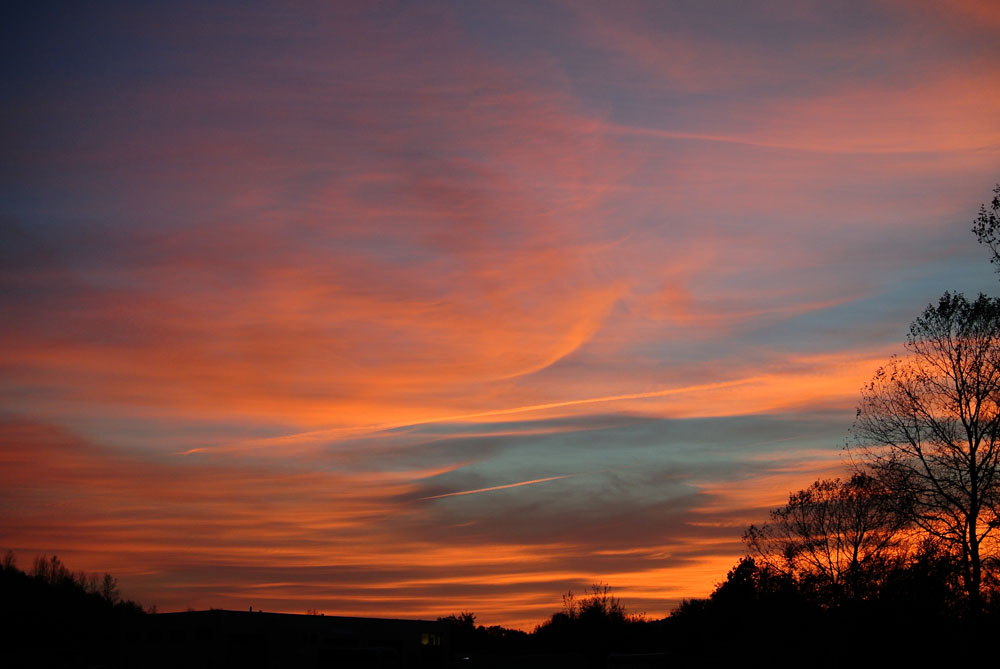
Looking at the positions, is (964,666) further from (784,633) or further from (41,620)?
(41,620)

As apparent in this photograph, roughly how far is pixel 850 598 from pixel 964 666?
59.6 feet

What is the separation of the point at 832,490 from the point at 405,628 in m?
60.7

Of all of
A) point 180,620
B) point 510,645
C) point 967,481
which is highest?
point 967,481

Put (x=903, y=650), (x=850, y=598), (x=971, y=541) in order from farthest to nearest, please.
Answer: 1. (x=850, y=598)
2. (x=903, y=650)
3. (x=971, y=541)

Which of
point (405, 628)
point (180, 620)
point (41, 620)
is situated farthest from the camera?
Answer: point (41, 620)

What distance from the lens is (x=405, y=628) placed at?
367ft

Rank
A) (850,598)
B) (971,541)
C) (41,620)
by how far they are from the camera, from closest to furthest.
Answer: (971,541)
(850,598)
(41,620)

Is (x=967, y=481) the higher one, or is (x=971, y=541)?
(x=967, y=481)

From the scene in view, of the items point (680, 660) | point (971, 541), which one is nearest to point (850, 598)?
point (971, 541)

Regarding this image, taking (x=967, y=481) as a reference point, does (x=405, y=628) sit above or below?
below

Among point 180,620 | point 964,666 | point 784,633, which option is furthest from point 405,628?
point 964,666

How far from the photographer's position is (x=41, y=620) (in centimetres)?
16788

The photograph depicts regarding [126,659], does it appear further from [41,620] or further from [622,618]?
[622,618]

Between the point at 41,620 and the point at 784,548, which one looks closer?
the point at 784,548
